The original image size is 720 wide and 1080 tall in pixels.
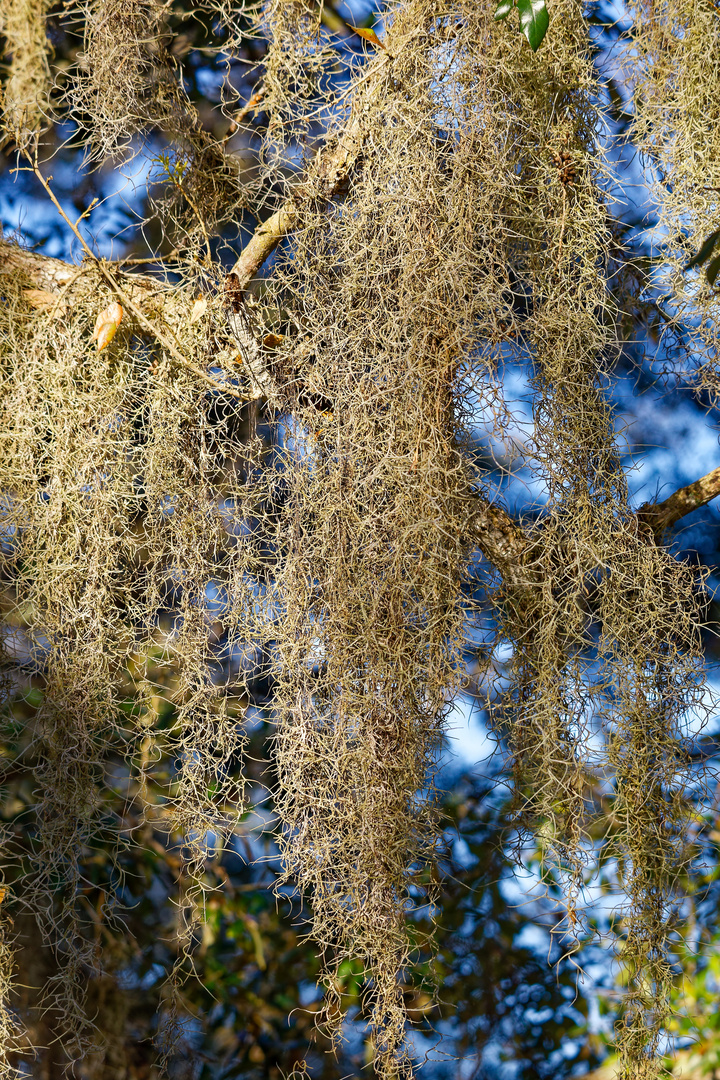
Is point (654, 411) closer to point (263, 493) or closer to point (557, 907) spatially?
point (263, 493)

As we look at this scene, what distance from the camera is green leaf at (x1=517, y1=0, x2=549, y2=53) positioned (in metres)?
1.00

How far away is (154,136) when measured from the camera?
146cm

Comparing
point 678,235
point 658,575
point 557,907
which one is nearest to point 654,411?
point 678,235

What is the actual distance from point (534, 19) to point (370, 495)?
2.20 ft

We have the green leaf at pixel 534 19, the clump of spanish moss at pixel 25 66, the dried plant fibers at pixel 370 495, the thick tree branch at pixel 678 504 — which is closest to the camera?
the green leaf at pixel 534 19

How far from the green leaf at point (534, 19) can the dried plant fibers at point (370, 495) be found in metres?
0.12

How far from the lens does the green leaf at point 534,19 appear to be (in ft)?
3.30

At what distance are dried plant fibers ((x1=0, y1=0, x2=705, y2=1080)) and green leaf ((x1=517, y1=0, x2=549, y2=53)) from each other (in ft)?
0.39

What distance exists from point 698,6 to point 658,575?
3.15 ft

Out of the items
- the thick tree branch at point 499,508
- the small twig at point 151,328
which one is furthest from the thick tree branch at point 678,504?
the small twig at point 151,328

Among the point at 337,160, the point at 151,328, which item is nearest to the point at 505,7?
the point at 337,160

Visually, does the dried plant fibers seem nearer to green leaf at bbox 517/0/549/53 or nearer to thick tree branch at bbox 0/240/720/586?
thick tree branch at bbox 0/240/720/586

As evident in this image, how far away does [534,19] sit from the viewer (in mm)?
1017

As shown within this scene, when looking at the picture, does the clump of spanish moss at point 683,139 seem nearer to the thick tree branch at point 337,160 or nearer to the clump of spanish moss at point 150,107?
the thick tree branch at point 337,160
